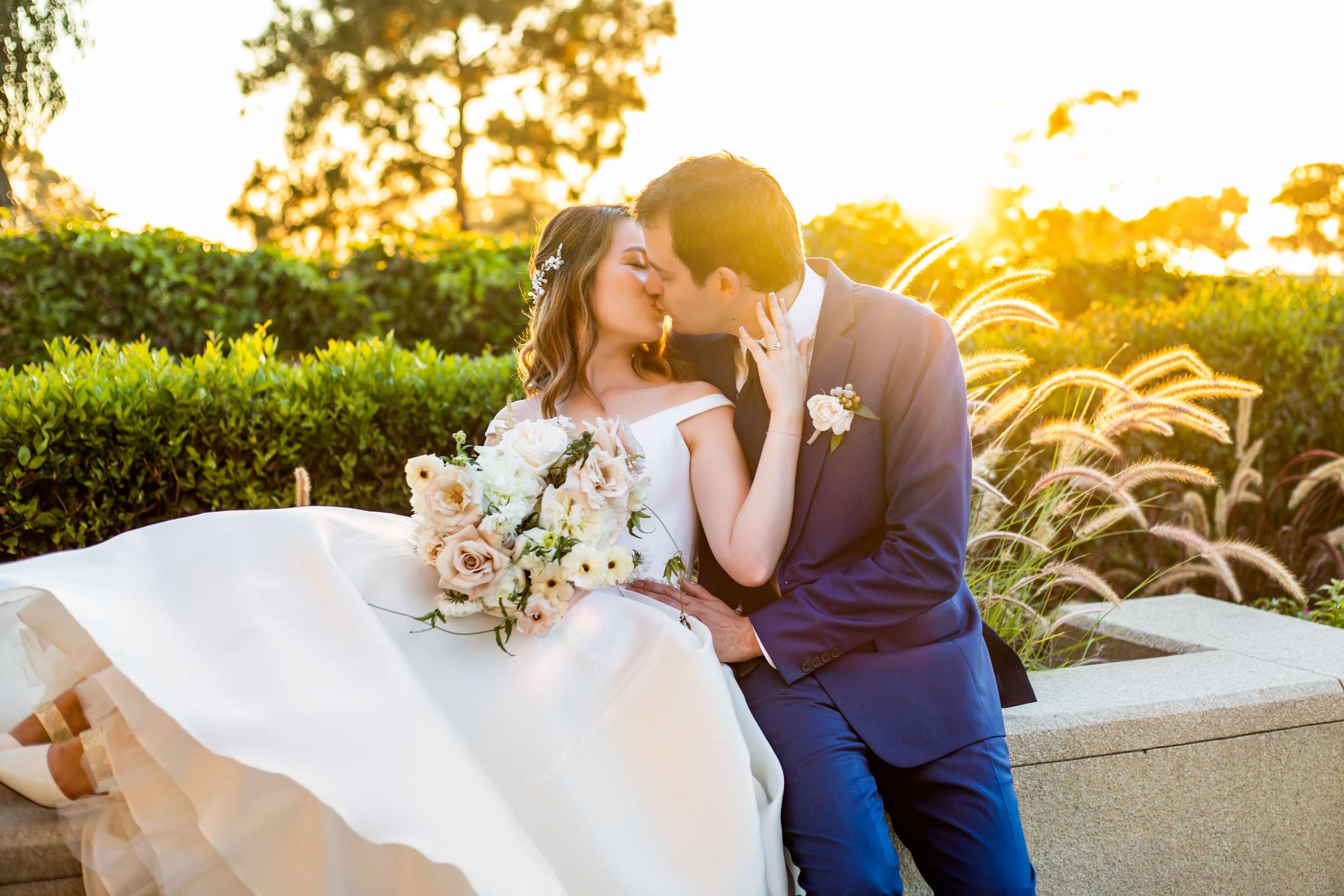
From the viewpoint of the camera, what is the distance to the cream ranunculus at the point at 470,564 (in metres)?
2.34

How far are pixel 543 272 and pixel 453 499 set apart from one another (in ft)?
3.88

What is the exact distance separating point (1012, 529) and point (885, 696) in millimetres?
2080

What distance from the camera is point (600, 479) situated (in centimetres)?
246

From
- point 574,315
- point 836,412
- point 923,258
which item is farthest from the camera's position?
point 923,258

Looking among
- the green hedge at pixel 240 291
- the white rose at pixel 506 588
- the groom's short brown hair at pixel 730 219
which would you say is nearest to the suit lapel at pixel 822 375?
the groom's short brown hair at pixel 730 219

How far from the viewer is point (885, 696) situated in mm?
2600

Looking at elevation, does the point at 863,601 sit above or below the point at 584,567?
below

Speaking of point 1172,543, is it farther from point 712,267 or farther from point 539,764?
point 539,764

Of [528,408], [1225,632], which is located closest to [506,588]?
[528,408]

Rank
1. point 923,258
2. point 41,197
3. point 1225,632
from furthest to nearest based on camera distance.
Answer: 1. point 41,197
2. point 1225,632
3. point 923,258

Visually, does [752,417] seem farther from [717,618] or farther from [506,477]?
[506,477]

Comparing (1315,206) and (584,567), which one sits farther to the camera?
(1315,206)

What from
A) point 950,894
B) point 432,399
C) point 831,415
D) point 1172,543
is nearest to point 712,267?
point 831,415

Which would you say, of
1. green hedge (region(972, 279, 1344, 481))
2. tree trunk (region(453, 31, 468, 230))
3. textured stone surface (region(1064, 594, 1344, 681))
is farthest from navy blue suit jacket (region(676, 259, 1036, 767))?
tree trunk (region(453, 31, 468, 230))
